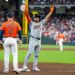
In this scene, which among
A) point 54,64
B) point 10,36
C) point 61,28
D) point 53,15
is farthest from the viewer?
point 53,15

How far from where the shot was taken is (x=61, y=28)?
4322 cm

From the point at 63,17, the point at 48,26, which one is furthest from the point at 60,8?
the point at 48,26

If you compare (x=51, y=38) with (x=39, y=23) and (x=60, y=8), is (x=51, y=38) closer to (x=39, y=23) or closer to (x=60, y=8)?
(x=60, y=8)

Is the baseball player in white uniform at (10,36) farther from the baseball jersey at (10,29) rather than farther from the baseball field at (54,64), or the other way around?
the baseball field at (54,64)

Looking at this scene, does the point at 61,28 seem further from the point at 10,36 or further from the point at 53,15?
the point at 10,36

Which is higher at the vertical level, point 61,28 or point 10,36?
point 10,36

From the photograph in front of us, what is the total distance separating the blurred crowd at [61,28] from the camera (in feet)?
134

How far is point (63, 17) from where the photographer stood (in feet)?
157

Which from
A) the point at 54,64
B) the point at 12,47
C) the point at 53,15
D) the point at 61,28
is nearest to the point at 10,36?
the point at 12,47

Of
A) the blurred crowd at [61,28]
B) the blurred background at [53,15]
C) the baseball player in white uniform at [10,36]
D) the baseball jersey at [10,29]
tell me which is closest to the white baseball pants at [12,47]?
the baseball player in white uniform at [10,36]

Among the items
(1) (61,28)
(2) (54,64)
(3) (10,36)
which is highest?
(3) (10,36)

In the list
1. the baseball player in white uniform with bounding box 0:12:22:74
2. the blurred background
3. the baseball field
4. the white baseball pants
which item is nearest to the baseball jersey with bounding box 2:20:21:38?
the baseball player in white uniform with bounding box 0:12:22:74

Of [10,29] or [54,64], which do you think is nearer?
[10,29]

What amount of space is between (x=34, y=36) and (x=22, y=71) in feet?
4.11
